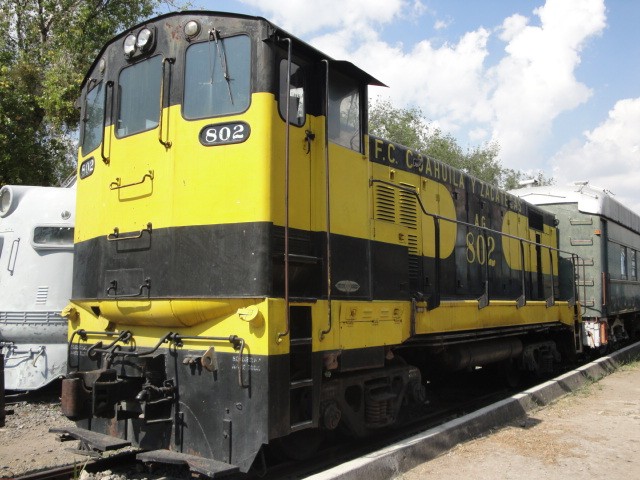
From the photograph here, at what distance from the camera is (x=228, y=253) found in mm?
4188

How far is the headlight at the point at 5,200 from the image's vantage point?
887 centimetres

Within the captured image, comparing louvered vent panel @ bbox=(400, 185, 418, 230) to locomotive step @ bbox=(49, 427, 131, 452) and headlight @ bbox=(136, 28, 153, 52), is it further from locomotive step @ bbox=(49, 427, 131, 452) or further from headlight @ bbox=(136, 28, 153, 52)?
locomotive step @ bbox=(49, 427, 131, 452)

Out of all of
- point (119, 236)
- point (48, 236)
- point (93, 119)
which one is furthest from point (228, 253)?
point (48, 236)

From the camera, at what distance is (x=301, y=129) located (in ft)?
15.0

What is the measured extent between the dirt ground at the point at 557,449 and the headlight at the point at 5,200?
7286mm

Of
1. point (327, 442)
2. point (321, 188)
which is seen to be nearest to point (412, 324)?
point (327, 442)

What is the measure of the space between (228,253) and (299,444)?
6.14ft

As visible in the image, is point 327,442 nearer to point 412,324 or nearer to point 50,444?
point 412,324

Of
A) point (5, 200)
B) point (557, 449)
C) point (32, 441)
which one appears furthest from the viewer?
point (5, 200)

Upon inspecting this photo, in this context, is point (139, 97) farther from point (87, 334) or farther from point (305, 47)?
point (87, 334)

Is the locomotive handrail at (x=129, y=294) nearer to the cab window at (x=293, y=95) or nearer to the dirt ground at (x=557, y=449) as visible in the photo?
the cab window at (x=293, y=95)

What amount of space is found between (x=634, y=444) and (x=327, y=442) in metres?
3.19

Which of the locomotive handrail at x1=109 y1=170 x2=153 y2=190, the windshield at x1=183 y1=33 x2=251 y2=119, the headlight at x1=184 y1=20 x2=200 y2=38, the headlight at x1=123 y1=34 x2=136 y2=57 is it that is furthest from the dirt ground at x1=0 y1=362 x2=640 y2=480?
the headlight at x1=184 y1=20 x2=200 y2=38

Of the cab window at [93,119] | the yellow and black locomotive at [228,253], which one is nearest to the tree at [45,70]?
the cab window at [93,119]
